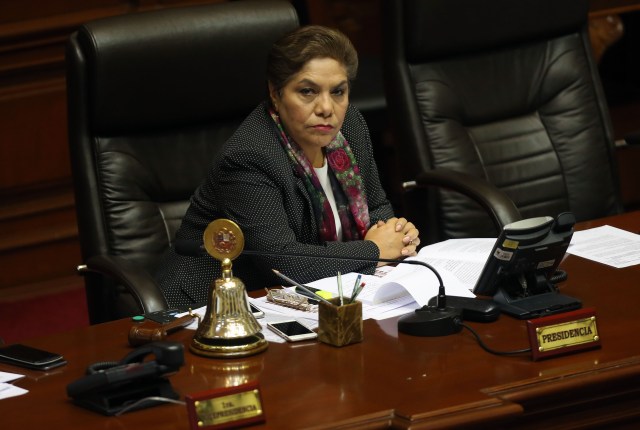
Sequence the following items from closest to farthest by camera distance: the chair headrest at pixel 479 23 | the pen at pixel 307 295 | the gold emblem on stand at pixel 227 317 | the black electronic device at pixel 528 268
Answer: the gold emblem on stand at pixel 227 317 < the black electronic device at pixel 528 268 < the pen at pixel 307 295 < the chair headrest at pixel 479 23

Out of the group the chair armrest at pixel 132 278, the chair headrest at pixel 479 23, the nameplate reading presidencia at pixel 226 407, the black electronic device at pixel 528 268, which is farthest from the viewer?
the chair headrest at pixel 479 23

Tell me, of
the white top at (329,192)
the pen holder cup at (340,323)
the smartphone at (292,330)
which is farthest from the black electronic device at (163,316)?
the white top at (329,192)

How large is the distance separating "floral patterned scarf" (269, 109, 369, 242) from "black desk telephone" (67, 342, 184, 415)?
3.04 ft

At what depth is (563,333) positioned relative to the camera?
1.79m

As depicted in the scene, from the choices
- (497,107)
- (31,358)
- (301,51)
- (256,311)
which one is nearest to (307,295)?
(256,311)

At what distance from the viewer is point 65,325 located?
12.4 feet

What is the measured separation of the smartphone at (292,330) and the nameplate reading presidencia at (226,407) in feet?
1.09

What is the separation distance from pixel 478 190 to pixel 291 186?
0.49 meters

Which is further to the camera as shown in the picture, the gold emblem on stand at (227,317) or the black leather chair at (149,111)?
the black leather chair at (149,111)

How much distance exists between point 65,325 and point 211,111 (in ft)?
4.24

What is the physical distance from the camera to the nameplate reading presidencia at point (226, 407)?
156 cm

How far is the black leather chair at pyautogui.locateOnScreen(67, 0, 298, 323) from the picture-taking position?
261 cm

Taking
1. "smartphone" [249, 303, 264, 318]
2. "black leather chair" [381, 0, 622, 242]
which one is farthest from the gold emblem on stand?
"black leather chair" [381, 0, 622, 242]

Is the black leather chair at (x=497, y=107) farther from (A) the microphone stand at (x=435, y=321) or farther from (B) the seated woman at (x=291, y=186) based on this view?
(A) the microphone stand at (x=435, y=321)
